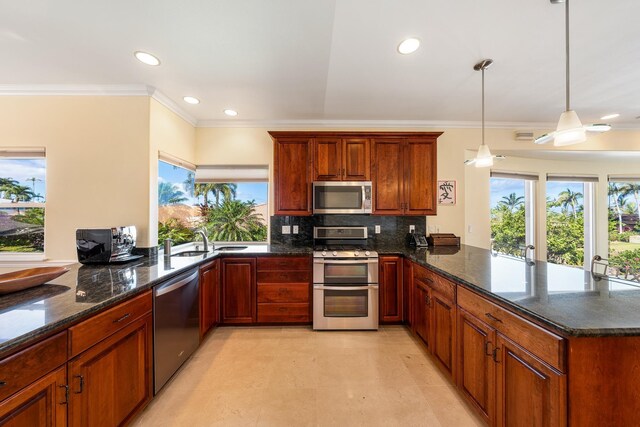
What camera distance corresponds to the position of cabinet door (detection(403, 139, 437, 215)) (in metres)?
3.22

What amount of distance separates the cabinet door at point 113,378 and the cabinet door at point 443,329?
2134 mm

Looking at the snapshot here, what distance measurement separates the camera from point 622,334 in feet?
3.14

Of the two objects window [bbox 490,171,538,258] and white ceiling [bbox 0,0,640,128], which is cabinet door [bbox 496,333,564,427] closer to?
white ceiling [bbox 0,0,640,128]

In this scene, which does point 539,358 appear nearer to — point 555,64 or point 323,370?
point 323,370

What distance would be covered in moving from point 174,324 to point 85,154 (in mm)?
1942

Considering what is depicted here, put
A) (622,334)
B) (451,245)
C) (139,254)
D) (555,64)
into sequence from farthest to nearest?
(451,245) < (139,254) < (555,64) < (622,334)

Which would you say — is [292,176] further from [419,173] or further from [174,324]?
[174,324]

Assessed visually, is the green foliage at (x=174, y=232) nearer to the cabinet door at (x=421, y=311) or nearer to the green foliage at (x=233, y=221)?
the green foliage at (x=233, y=221)

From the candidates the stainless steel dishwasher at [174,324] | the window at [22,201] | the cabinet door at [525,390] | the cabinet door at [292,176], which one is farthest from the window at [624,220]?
the window at [22,201]

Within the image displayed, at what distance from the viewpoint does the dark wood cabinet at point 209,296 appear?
2.49 m

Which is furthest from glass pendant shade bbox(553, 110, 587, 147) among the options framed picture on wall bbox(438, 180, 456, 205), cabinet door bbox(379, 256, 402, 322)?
framed picture on wall bbox(438, 180, 456, 205)

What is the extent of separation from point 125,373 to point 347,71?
2.70 metres

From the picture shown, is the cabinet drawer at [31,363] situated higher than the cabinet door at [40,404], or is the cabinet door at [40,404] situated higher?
the cabinet drawer at [31,363]

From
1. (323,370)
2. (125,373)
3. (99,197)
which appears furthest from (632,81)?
(99,197)
